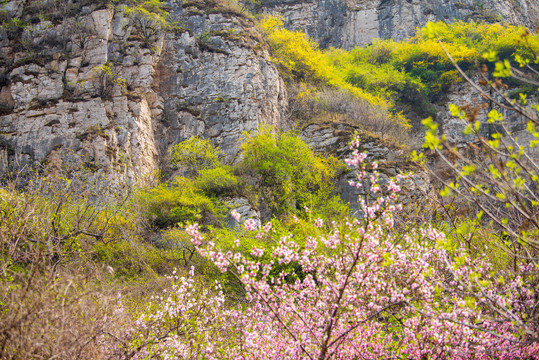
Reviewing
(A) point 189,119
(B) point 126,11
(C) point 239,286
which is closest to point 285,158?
(A) point 189,119

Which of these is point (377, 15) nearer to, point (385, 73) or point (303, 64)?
point (385, 73)

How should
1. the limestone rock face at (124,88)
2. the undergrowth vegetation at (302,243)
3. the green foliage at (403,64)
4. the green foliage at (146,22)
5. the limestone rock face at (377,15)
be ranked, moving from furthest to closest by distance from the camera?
the limestone rock face at (377,15) < the green foliage at (403,64) < the green foliage at (146,22) < the limestone rock face at (124,88) < the undergrowth vegetation at (302,243)

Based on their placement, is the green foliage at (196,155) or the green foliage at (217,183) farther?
the green foliage at (196,155)

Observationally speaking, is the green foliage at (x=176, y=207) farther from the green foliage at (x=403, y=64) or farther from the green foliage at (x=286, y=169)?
the green foliage at (x=403, y=64)

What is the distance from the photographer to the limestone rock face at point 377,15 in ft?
128

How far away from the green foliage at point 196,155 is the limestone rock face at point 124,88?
0.95 metres

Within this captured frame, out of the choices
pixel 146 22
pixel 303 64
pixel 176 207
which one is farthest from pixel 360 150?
pixel 146 22

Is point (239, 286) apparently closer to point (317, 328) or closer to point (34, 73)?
point (317, 328)

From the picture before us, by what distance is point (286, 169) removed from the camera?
20.9 m

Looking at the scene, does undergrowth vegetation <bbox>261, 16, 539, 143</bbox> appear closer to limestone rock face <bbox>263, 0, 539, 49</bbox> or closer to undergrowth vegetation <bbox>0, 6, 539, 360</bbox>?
undergrowth vegetation <bbox>0, 6, 539, 360</bbox>

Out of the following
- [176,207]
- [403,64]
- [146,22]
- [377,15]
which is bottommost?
[176,207]

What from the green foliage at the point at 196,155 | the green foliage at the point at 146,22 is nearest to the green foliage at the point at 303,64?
the green foliage at the point at 146,22

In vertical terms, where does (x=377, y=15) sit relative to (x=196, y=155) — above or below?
above

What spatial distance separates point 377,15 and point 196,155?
95.9ft
